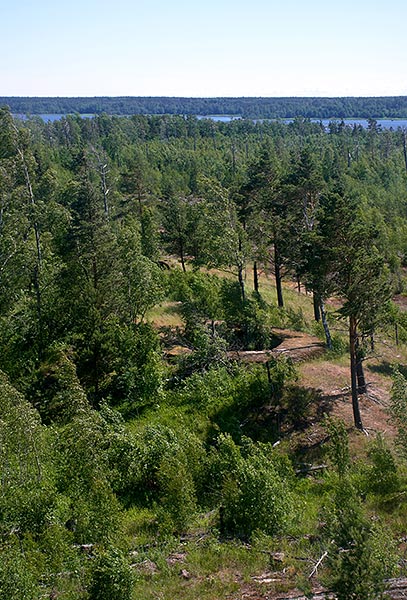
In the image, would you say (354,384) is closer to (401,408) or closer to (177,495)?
(401,408)

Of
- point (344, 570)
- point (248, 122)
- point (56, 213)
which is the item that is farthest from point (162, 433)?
point (248, 122)

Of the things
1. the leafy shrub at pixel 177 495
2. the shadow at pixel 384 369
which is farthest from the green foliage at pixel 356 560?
the shadow at pixel 384 369

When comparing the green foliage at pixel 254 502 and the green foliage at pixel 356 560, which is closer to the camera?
the green foliage at pixel 356 560

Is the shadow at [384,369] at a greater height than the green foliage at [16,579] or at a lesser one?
lesser

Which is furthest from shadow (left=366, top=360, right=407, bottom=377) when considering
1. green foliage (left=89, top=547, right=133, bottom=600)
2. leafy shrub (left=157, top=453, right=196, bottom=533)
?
green foliage (left=89, top=547, right=133, bottom=600)

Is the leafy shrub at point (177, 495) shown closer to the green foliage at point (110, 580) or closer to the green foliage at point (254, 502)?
the green foliage at point (254, 502)

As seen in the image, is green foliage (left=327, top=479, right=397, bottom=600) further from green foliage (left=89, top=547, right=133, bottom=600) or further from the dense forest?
green foliage (left=89, top=547, right=133, bottom=600)

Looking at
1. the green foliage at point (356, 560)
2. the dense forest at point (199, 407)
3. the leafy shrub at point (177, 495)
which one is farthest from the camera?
the leafy shrub at point (177, 495)

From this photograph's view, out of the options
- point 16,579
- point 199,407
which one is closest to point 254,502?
point 16,579
